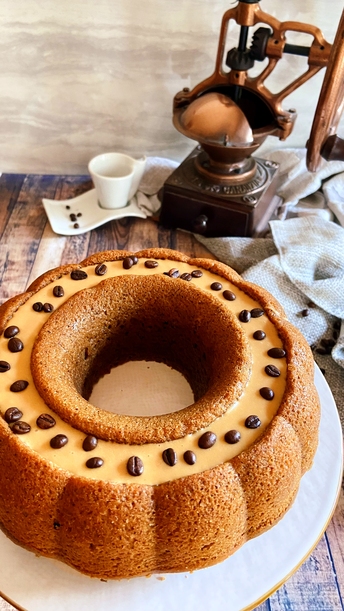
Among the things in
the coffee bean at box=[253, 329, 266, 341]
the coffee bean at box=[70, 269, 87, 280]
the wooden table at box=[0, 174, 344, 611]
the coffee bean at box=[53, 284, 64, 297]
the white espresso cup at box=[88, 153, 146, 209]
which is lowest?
the wooden table at box=[0, 174, 344, 611]

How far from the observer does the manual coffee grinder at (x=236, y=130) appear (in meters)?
1.44

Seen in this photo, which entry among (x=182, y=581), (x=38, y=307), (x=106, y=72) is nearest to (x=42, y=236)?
(x=106, y=72)

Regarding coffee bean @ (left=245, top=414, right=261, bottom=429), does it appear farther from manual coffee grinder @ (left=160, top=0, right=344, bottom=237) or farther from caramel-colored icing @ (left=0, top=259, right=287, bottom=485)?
manual coffee grinder @ (left=160, top=0, right=344, bottom=237)

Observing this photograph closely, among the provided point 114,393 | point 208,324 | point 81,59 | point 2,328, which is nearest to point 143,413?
point 114,393

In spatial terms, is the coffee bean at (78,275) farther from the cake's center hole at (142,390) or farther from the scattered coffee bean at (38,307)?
the cake's center hole at (142,390)

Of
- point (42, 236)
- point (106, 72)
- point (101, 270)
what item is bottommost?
point (42, 236)

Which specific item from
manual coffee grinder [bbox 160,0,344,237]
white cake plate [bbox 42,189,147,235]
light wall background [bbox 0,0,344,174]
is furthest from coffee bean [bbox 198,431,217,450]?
light wall background [bbox 0,0,344,174]

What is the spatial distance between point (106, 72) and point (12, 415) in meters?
1.31

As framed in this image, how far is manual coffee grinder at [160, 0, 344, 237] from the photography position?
1.44 metres

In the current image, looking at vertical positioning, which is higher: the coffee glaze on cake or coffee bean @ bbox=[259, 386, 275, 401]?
coffee bean @ bbox=[259, 386, 275, 401]

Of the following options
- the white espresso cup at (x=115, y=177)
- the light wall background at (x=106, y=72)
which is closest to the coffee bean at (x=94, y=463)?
the white espresso cup at (x=115, y=177)

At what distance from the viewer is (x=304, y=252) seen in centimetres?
149

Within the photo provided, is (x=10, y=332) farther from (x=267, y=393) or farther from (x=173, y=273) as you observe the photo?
(x=267, y=393)

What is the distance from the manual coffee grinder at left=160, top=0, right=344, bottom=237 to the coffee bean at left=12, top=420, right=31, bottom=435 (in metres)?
0.93
